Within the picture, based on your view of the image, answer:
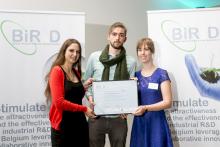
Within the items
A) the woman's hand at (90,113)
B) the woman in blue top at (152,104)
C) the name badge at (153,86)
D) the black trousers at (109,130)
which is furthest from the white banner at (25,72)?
the name badge at (153,86)

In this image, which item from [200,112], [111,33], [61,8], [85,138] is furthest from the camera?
[61,8]

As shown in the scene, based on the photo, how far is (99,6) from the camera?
405 cm

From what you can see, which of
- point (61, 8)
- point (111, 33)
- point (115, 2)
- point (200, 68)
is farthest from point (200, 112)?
point (61, 8)

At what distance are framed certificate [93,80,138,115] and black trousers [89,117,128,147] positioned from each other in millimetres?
170

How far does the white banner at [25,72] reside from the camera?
317cm

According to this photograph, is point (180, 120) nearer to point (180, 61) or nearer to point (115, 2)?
point (180, 61)

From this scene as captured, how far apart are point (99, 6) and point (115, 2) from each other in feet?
0.75

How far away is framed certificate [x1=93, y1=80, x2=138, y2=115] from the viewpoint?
279cm

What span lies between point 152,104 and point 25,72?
A: 138 centimetres

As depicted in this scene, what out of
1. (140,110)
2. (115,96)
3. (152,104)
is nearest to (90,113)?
(115,96)

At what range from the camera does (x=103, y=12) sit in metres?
4.05

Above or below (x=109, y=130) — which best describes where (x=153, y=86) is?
above

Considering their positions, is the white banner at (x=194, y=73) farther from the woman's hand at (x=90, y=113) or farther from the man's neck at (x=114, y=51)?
the woman's hand at (x=90, y=113)

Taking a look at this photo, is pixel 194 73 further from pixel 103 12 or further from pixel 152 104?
pixel 103 12
